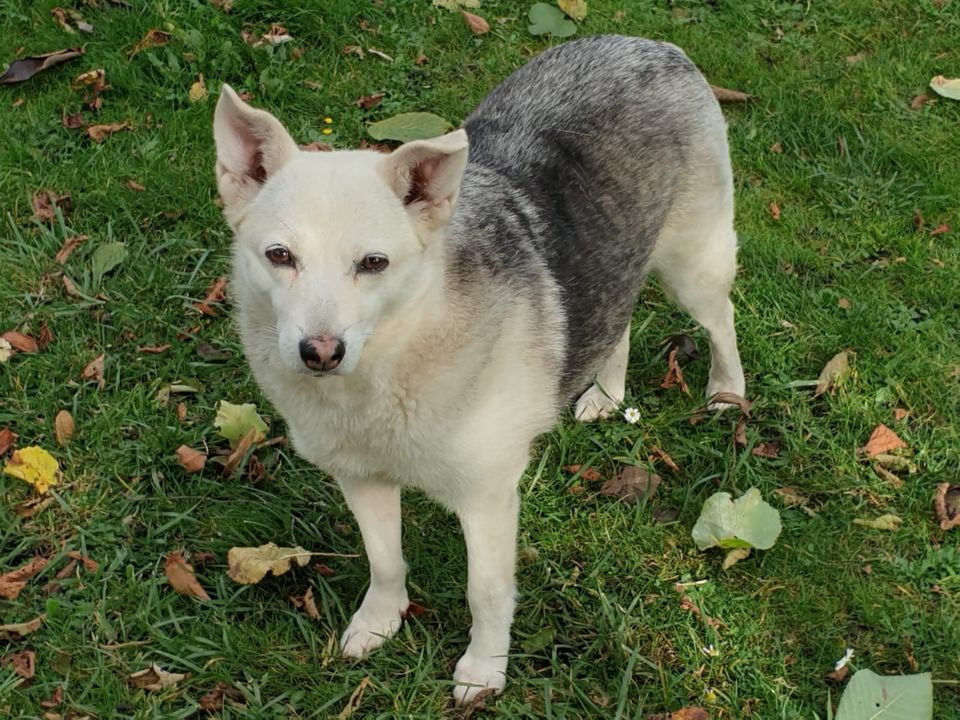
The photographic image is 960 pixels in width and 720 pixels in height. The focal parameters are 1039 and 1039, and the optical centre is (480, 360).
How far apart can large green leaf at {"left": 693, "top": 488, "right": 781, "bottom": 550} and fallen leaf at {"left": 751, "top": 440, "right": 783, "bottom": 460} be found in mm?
396

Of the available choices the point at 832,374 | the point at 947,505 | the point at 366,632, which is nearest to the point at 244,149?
the point at 366,632

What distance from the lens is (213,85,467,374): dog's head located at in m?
2.66

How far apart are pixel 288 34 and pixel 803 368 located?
3.53m

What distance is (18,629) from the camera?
361 cm

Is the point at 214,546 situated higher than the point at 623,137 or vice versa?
the point at 623,137

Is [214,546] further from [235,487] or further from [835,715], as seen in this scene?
[835,715]

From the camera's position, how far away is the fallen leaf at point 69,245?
5.00 meters

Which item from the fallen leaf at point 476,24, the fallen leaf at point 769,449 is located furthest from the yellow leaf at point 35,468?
the fallen leaf at point 476,24

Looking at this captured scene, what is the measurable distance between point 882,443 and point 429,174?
2.48 metres

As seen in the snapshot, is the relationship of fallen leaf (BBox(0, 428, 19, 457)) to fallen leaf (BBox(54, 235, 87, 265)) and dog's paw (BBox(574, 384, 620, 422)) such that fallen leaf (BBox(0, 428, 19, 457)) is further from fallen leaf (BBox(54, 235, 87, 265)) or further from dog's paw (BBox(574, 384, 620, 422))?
dog's paw (BBox(574, 384, 620, 422))

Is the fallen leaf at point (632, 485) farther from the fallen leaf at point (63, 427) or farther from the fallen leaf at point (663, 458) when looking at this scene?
the fallen leaf at point (63, 427)

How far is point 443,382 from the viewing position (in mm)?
3037

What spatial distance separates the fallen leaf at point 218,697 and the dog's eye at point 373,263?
1624 mm

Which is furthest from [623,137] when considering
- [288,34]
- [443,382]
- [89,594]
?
[288,34]
